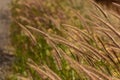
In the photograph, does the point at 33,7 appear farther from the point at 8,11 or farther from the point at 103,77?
the point at 103,77

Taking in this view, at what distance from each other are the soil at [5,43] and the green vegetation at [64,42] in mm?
83

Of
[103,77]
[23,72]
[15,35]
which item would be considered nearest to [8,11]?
[15,35]

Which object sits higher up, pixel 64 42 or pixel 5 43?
pixel 64 42

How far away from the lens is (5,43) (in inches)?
250

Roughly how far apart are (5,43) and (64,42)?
11.1 feet

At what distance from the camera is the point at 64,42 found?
3025 millimetres

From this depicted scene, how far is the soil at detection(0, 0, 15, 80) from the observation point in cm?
510

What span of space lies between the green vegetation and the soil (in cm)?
8

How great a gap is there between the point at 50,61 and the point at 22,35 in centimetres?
181

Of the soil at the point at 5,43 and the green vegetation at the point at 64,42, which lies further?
the soil at the point at 5,43

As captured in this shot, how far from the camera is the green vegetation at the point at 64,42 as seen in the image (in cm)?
304

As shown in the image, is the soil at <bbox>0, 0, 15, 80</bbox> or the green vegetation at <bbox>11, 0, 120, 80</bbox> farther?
the soil at <bbox>0, 0, 15, 80</bbox>

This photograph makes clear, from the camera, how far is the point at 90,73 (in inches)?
104

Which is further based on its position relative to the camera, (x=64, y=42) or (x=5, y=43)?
(x=5, y=43)
